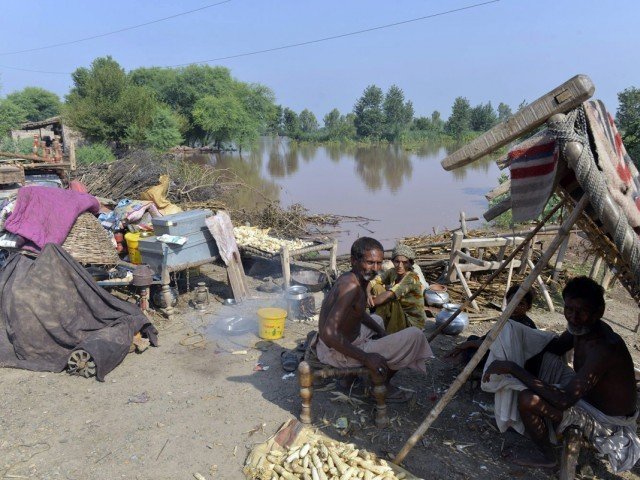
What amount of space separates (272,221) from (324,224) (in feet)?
12.6

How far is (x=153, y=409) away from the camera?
4.25 metres

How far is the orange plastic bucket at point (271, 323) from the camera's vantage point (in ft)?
18.6

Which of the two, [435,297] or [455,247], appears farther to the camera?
[455,247]

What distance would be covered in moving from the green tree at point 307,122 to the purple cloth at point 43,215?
71.4m

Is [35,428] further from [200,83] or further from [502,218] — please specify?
[200,83]

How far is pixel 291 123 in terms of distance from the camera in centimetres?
7044

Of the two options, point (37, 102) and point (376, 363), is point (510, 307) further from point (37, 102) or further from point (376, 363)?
point (37, 102)

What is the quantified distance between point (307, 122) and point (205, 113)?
38.5 m

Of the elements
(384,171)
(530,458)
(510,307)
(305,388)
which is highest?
(510,307)

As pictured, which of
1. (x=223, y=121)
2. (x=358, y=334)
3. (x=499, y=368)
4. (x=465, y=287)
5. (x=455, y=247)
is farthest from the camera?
(x=223, y=121)

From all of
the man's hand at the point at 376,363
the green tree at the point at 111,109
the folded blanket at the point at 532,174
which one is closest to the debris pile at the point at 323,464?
the man's hand at the point at 376,363

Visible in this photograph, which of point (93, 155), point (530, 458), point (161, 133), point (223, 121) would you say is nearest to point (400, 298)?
point (530, 458)

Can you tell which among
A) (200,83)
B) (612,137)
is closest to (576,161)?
(612,137)

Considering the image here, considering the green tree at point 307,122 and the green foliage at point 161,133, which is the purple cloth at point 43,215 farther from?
the green tree at point 307,122
